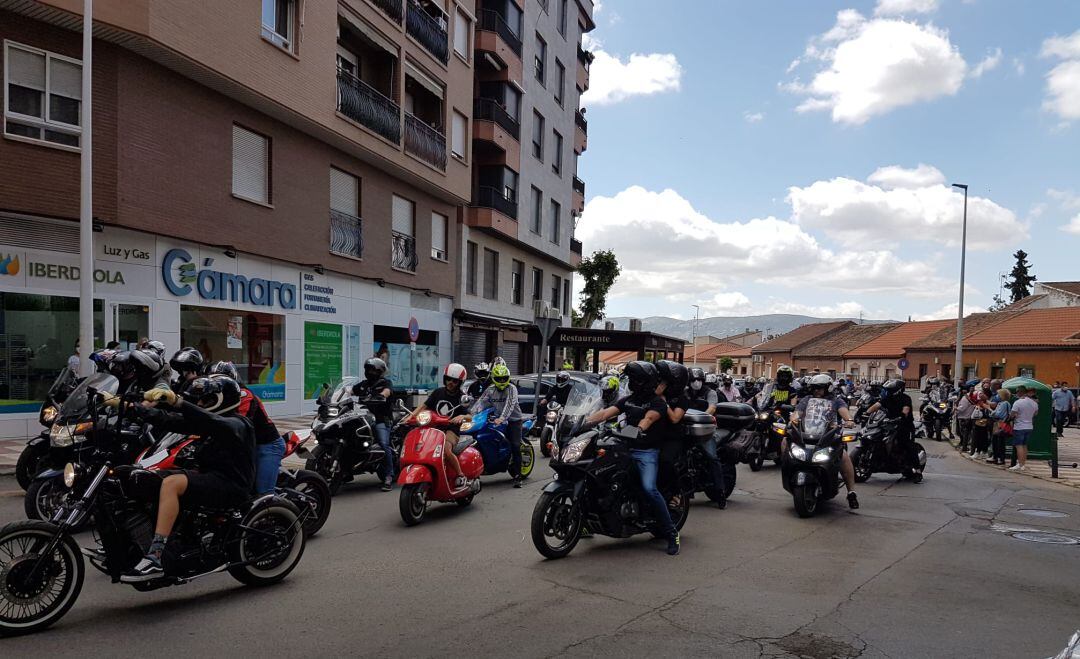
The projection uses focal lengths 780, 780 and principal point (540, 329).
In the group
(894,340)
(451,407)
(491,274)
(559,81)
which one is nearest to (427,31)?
(491,274)

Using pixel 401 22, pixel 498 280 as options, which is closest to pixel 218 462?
pixel 401 22

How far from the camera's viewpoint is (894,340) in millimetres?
66812

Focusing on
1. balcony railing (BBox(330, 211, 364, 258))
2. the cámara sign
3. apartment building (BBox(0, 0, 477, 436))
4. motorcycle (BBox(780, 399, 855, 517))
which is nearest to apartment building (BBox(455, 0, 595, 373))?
apartment building (BBox(0, 0, 477, 436))

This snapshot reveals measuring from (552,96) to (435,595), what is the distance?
32556 millimetres

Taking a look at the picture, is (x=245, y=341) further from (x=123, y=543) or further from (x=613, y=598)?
(x=613, y=598)

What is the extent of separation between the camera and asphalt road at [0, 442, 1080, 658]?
4.58 m

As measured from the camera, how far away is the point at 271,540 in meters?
5.61

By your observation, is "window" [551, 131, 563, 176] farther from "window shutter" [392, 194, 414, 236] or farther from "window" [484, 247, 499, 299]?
"window shutter" [392, 194, 414, 236]

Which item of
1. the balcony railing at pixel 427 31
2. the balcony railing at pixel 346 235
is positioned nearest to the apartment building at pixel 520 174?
the balcony railing at pixel 427 31

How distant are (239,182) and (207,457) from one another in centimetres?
1353

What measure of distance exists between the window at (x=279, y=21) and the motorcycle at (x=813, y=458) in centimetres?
1431

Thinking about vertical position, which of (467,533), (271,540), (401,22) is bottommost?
(467,533)

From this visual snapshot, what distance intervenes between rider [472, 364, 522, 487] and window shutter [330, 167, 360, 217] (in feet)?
40.3

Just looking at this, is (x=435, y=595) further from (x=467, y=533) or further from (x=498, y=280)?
(x=498, y=280)
